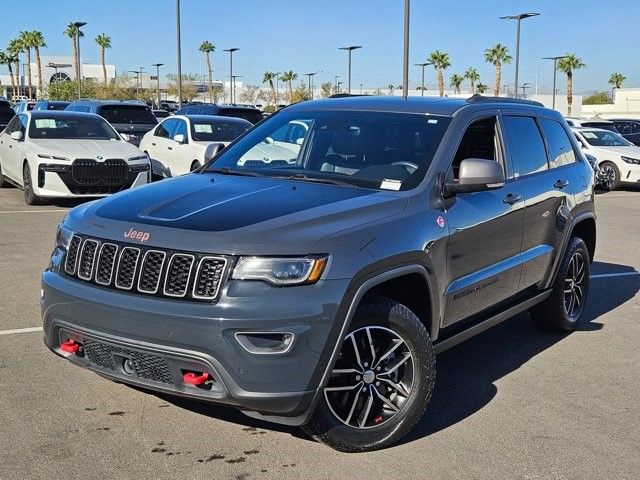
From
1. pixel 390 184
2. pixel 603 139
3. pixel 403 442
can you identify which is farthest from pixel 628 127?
pixel 403 442

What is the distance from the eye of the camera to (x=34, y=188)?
12.8 metres

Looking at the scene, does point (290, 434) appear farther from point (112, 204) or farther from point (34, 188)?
→ point (34, 188)

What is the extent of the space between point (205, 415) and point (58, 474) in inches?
36.6

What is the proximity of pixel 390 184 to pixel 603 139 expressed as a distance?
17139 mm

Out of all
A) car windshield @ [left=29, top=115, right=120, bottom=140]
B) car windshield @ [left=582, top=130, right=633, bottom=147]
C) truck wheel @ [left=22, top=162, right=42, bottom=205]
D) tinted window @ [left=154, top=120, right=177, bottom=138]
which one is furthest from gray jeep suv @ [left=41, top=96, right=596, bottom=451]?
car windshield @ [left=582, top=130, right=633, bottom=147]

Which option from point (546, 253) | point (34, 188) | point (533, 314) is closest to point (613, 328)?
point (533, 314)

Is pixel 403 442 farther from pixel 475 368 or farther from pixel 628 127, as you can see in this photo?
pixel 628 127

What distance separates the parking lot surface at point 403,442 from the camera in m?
3.78

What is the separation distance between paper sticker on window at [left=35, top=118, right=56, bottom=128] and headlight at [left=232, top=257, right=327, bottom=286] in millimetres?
11344

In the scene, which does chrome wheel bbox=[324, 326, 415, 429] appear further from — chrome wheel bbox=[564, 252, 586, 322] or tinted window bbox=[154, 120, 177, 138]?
tinted window bbox=[154, 120, 177, 138]

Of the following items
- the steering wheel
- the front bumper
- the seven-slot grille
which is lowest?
the front bumper

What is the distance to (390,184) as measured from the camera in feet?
14.8

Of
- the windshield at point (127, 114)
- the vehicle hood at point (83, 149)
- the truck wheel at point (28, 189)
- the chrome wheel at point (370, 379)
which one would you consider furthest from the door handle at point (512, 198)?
the windshield at point (127, 114)

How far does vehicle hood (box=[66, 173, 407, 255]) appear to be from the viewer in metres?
3.61
